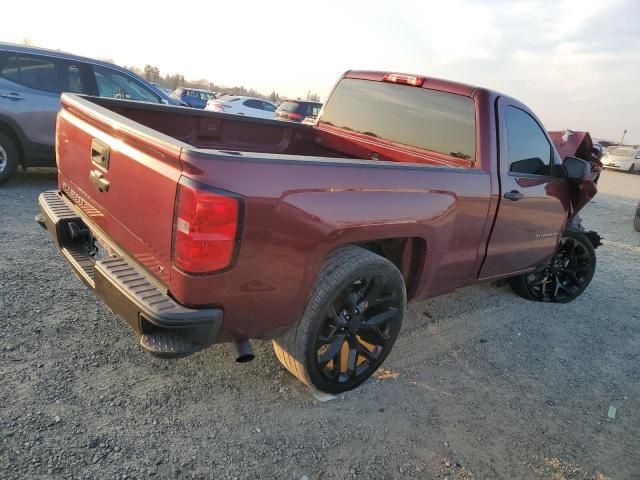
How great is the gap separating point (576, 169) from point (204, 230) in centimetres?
328

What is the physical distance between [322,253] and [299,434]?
0.96 metres

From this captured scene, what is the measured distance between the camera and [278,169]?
2.08 meters

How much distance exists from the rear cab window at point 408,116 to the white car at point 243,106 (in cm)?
1262

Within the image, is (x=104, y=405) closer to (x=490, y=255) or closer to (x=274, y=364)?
(x=274, y=364)

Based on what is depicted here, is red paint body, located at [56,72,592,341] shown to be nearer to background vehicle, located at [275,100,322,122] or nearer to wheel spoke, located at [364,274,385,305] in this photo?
wheel spoke, located at [364,274,385,305]

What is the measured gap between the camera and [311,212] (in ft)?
7.33

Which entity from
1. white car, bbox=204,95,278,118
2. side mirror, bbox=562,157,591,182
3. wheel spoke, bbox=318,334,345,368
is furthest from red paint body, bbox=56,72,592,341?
white car, bbox=204,95,278,118

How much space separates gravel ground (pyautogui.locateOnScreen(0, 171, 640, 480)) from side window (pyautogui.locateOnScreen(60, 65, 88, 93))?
→ 3.22 m

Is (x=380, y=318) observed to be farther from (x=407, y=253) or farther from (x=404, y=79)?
(x=404, y=79)

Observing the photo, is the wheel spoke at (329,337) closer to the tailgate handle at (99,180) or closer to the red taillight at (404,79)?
the tailgate handle at (99,180)

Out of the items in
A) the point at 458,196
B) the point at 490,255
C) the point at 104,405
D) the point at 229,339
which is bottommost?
the point at 104,405

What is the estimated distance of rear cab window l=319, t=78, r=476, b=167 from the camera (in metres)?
3.38

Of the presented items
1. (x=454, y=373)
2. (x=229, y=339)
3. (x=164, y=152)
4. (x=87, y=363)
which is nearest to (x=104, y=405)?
(x=87, y=363)

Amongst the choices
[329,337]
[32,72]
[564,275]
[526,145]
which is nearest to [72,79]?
[32,72]
